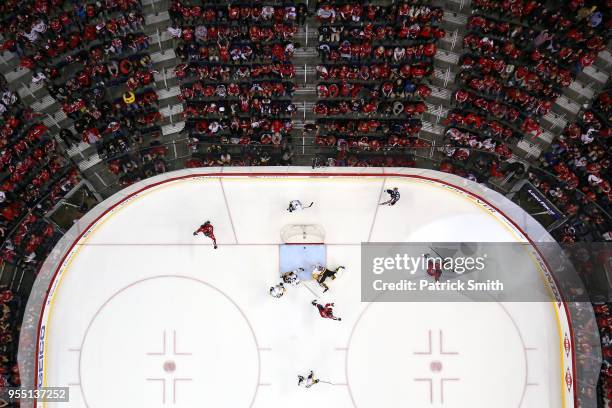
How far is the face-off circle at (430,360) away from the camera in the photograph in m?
14.9

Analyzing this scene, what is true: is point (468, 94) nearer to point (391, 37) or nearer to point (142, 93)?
point (391, 37)

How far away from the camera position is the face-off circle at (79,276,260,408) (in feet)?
48.6

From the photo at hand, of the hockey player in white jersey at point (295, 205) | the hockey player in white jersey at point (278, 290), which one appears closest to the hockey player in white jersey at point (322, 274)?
the hockey player in white jersey at point (278, 290)

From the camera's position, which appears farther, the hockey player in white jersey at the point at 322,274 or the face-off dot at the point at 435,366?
the face-off dot at the point at 435,366

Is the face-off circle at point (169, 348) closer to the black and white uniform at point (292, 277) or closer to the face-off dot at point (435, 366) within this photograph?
the black and white uniform at point (292, 277)

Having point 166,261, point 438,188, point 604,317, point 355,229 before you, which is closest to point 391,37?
point 438,188

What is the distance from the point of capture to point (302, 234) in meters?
14.9

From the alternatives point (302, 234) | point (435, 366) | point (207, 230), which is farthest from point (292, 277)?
point (435, 366)

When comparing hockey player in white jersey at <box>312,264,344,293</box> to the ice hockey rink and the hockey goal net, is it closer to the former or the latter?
the ice hockey rink

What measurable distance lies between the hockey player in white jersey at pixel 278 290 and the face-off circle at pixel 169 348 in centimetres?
117

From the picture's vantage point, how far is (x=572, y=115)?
16.0m

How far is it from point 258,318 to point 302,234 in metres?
2.81

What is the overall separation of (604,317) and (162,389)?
530 inches

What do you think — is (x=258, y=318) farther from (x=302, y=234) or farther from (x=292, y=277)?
(x=302, y=234)
